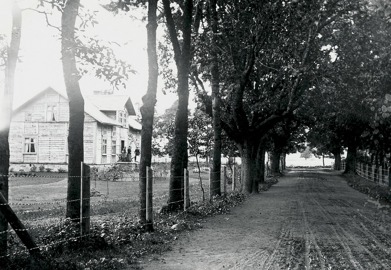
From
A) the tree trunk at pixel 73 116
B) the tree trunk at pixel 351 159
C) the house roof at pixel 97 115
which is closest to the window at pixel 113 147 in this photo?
the house roof at pixel 97 115

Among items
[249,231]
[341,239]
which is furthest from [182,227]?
[341,239]

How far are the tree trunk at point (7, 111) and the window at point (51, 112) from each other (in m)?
37.0

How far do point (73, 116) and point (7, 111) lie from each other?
206cm

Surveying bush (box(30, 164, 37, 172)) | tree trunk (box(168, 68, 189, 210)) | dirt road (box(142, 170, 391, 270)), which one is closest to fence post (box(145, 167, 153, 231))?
dirt road (box(142, 170, 391, 270))

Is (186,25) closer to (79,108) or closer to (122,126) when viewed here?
(79,108)

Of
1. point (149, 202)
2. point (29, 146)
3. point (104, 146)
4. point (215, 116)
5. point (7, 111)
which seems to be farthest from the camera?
point (104, 146)

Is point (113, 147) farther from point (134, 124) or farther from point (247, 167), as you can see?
point (247, 167)

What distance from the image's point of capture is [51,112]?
4306 centimetres

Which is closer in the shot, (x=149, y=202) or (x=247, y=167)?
(x=149, y=202)

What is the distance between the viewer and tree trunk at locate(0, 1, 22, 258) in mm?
6450

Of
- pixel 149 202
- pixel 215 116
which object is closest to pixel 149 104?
pixel 149 202

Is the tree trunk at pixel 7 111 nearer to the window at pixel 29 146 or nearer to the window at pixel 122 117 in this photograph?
the window at pixel 29 146

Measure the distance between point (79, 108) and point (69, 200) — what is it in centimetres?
185

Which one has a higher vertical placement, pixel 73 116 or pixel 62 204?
pixel 73 116
